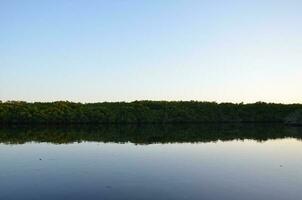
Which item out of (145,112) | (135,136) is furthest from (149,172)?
(145,112)

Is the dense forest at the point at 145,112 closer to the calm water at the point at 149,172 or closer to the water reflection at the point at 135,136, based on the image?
the water reflection at the point at 135,136

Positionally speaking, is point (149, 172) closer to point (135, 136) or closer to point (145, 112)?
point (135, 136)

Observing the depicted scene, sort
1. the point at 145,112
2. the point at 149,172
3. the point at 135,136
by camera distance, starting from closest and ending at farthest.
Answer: the point at 149,172 → the point at 135,136 → the point at 145,112

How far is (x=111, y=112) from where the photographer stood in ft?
232

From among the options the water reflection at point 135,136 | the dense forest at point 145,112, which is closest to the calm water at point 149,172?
the water reflection at point 135,136

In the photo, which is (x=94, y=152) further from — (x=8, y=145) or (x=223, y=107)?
(x=223, y=107)

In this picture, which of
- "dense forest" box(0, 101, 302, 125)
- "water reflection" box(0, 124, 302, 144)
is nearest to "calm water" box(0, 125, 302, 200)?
"water reflection" box(0, 124, 302, 144)

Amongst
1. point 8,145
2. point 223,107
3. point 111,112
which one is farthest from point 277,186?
point 223,107

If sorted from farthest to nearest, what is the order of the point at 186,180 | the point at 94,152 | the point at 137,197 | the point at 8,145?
the point at 8,145, the point at 94,152, the point at 186,180, the point at 137,197

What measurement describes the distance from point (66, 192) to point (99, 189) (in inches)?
42.1

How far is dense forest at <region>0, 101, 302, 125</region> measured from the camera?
2606 inches

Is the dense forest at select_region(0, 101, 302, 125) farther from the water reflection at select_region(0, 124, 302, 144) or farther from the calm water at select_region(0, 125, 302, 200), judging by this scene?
the calm water at select_region(0, 125, 302, 200)

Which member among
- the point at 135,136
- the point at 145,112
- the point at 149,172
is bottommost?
the point at 149,172

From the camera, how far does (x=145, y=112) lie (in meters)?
73.1
